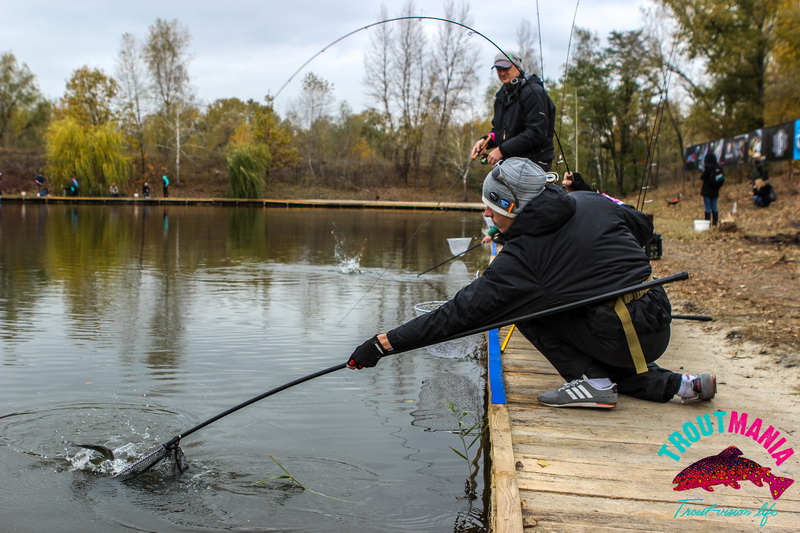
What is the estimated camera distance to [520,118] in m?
5.84

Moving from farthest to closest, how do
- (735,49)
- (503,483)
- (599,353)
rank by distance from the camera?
(735,49) → (599,353) → (503,483)

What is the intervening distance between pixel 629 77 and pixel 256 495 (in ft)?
140

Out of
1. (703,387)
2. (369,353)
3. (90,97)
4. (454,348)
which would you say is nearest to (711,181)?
(454,348)

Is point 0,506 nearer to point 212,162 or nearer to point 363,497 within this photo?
point 363,497

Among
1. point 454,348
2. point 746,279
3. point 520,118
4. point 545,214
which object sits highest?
point 520,118

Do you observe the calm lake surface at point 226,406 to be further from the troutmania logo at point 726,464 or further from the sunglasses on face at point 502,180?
the sunglasses on face at point 502,180

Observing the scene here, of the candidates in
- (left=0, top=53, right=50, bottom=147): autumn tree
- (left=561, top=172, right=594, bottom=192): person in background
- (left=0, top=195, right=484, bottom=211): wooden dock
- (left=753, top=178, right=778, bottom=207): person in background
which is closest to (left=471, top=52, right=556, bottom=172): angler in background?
(left=561, top=172, right=594, bottom=192): person in background

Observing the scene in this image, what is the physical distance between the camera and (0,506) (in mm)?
3773

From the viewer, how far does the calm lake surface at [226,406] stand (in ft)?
12.5

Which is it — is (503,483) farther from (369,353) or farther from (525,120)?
(525,120)

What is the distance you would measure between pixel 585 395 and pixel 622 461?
630 millimetres

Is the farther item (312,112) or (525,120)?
(312,112)

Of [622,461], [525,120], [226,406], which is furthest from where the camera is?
[525,120]

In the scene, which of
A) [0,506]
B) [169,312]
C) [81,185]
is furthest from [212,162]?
[0,506]
